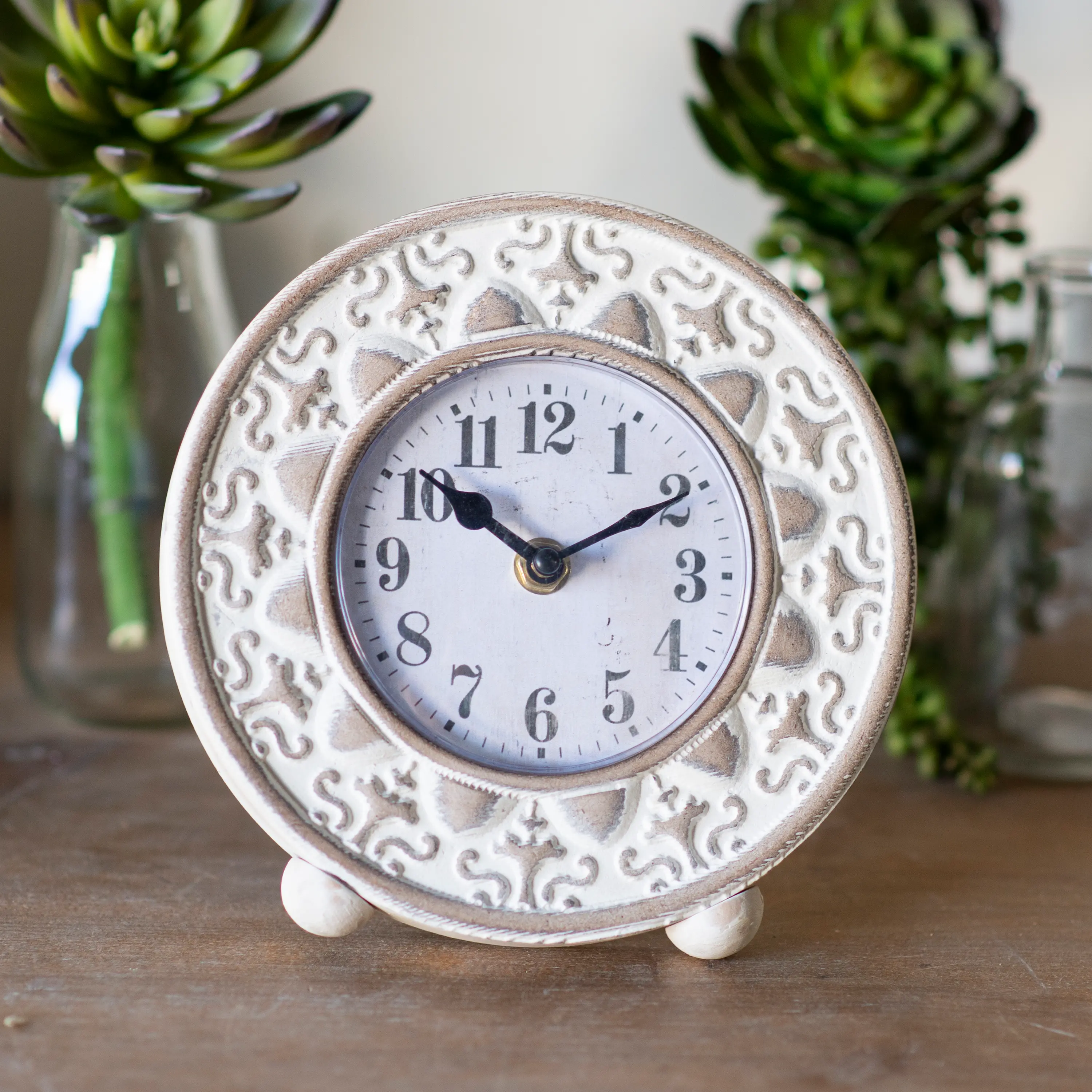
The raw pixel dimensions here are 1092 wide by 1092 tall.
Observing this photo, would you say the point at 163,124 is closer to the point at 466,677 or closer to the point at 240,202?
the point at 240,202

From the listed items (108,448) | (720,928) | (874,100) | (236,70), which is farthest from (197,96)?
(720,928)

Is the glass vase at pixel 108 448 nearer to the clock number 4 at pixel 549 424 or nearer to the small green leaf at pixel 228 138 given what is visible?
the small green leaf at pixel 228 138

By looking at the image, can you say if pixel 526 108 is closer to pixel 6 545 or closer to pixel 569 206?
pixel 569 206

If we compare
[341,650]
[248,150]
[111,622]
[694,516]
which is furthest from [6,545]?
[694,516]

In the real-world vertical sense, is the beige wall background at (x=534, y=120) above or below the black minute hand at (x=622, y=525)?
above

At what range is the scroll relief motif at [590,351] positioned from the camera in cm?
53

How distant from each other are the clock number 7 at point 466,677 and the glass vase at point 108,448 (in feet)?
1.23

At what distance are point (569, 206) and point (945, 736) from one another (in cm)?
47

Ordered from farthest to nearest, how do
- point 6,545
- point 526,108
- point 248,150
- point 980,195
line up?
1. point 6,545
2. point 526,108
3. point 980,195
4. point 248,150

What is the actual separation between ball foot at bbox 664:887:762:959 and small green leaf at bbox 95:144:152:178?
53 cm

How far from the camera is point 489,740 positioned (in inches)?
21.5

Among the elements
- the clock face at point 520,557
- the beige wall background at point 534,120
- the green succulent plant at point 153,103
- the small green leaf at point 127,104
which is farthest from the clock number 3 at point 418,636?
the beige wall background at point 534,120

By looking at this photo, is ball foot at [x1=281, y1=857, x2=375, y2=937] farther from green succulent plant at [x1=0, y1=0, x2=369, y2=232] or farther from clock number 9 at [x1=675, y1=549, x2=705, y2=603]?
green succulent plant at [x1=0, y1=0, x2=369, y2=232]

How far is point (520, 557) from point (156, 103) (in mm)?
414
